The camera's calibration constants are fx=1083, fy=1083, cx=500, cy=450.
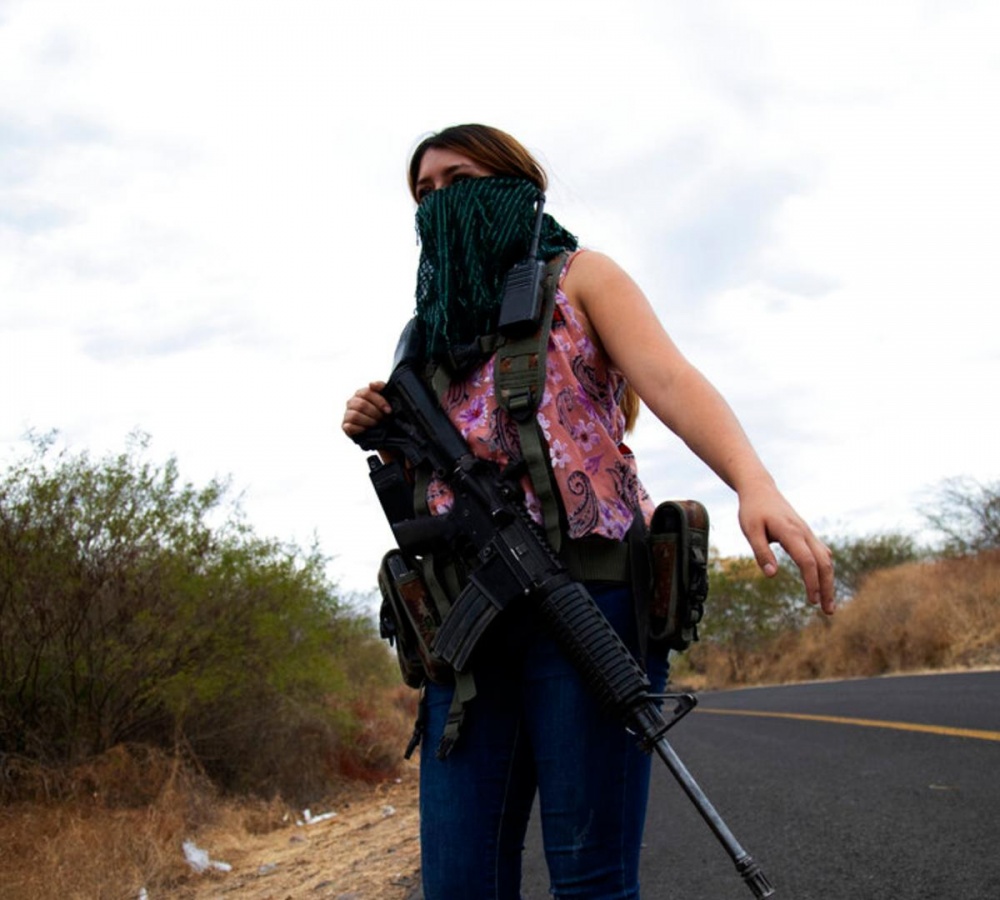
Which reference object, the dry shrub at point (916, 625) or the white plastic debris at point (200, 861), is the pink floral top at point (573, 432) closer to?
Result: the white plastic debris at point (200, 861)

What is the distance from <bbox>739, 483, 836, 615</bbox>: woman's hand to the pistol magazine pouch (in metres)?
0.26

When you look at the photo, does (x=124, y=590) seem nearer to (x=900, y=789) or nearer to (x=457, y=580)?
(x=900, y=789)

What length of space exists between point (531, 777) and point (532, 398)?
748 mm

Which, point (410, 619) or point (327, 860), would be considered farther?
point (327, 860)

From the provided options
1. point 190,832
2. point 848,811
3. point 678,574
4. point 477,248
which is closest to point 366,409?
point 477,248

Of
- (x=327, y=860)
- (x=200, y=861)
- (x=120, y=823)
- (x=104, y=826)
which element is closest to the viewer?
(x=327, y=860)

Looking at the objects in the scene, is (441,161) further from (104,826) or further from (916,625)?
(916,625)

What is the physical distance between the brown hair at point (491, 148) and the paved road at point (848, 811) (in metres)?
2.94

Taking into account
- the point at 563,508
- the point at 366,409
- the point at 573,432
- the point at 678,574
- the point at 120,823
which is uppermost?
the point at 366,409

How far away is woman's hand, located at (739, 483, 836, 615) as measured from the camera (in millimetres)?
1716

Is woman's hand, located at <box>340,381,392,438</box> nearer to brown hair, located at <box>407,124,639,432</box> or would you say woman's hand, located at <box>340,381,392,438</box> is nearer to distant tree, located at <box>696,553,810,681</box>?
brown hair, located at <box>407,124,639,432</box>

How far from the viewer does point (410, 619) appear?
2.25m

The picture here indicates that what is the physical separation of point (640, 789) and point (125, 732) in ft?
28.8

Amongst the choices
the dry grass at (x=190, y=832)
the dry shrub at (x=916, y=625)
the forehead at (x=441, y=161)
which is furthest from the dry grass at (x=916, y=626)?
the forehead at (x=441, y=161)
